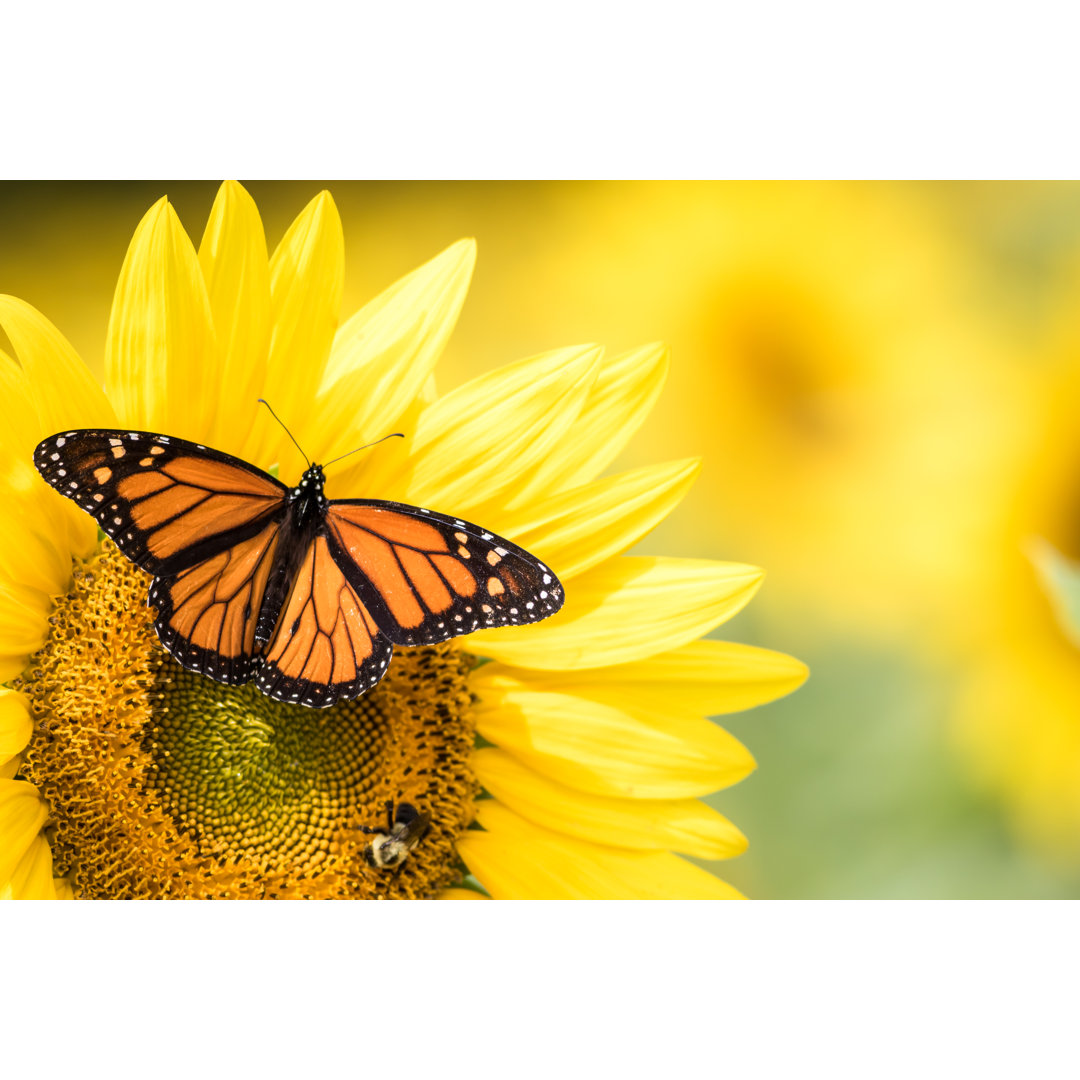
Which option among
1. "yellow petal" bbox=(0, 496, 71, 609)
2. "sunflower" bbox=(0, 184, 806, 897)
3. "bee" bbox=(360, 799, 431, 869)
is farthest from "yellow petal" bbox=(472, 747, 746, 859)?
"yellow petal" bbox=(0, 496, 71, 609)

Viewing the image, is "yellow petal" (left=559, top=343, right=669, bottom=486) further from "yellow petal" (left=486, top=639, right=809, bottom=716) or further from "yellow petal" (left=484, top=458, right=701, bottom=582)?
"yellow petal" (left=486, top=639, right=809, bottom=716)

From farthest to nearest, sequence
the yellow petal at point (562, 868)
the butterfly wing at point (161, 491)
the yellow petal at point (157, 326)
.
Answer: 1. the yellow petal at point (562, 868)
2. the yellow petal at point (157, 326)
3. the butterfly wing at point (161, 491)

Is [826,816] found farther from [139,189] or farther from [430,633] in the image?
[139,189]

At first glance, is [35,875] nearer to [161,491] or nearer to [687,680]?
[161,491]

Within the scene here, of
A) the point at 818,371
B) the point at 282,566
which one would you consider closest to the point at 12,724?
the point at 282,566

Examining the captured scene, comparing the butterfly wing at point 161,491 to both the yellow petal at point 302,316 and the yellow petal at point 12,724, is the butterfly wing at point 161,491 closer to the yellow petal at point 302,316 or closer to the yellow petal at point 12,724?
the yellow petal at point 302,316

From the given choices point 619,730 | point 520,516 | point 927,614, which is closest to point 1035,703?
point 927,614

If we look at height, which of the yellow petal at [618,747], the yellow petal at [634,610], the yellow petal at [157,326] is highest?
the yellow petal at [157,326]

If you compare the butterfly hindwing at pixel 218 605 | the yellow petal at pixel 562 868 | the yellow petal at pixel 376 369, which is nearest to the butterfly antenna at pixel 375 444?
the yellow petal at pixel 376 369
